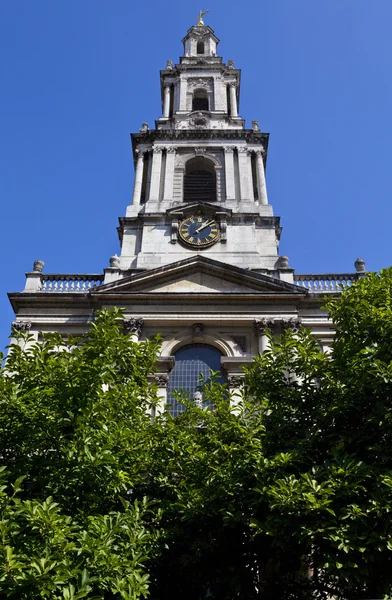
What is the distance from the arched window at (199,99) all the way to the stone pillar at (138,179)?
696cm

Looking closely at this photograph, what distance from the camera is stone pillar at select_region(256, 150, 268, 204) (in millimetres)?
30844

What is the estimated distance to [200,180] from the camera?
32.5 meters

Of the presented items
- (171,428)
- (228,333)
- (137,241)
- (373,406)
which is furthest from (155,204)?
(373,406)

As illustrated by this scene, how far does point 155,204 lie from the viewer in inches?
1179

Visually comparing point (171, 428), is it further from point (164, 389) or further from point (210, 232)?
point (210, 232)

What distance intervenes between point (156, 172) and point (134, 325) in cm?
1021

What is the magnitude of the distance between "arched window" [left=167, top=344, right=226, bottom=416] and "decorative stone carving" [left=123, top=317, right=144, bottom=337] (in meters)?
1.63

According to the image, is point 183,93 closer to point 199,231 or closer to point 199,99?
point 199,99

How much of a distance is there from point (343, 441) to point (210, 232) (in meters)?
17.0

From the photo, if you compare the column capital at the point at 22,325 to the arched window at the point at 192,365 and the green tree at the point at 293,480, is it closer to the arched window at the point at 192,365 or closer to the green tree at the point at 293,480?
the arched window at the point at 192,365

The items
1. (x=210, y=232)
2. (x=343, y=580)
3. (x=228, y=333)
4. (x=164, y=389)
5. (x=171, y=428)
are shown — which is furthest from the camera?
(x=210, y=232)

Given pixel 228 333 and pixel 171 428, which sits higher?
pixel 228 333

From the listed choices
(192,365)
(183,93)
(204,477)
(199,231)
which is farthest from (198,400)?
(183,93)

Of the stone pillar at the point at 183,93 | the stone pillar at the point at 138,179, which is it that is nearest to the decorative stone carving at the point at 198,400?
the stone pillar at the point at 138,179
